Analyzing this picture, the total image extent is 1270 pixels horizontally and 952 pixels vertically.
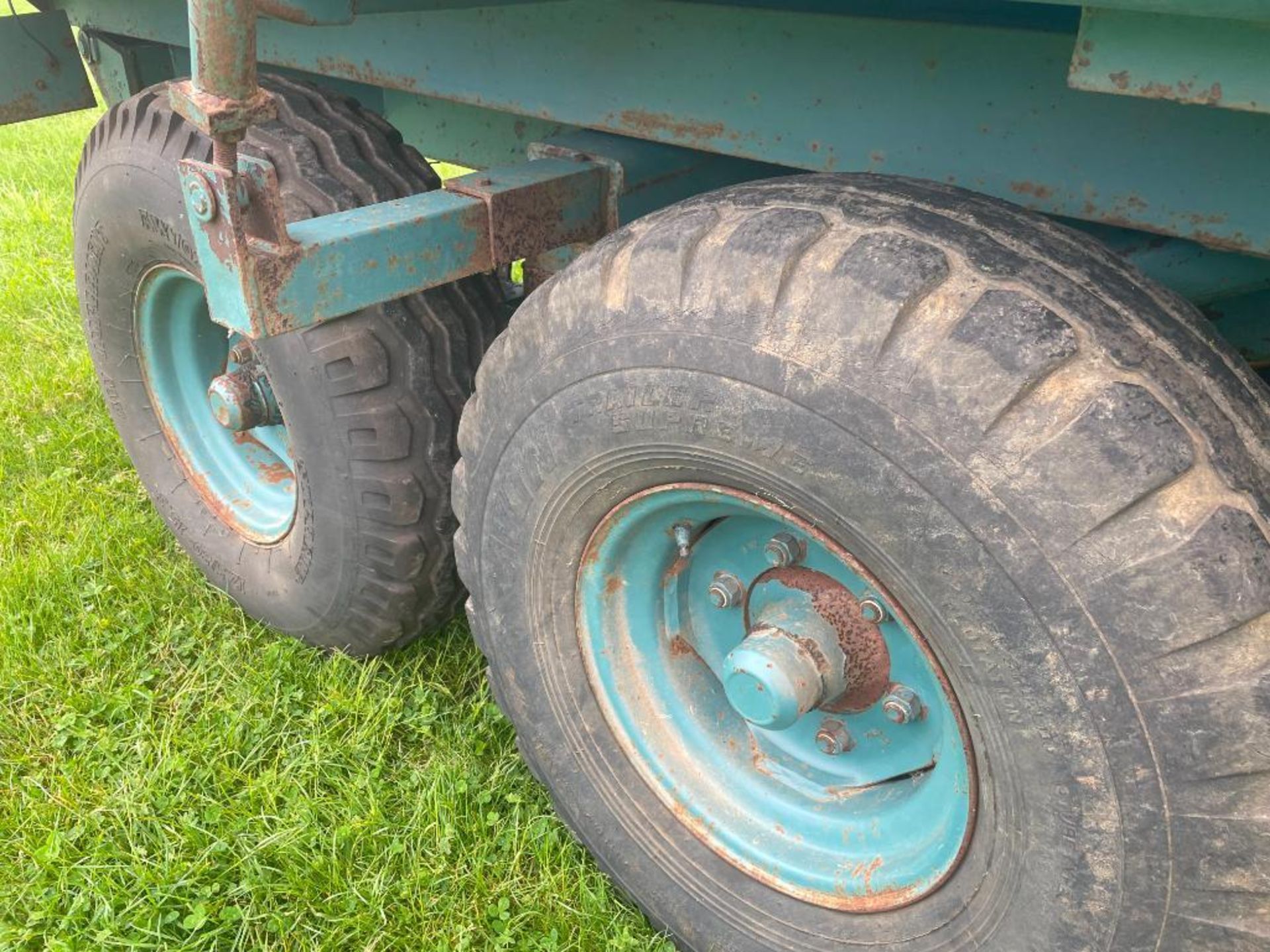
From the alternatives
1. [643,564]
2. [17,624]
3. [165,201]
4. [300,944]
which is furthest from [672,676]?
[17,624]

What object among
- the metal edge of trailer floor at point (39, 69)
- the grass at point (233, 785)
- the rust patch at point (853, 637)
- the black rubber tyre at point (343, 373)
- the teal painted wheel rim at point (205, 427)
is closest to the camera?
the rust patch at point (853, 637)

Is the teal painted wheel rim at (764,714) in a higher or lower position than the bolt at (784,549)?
lower

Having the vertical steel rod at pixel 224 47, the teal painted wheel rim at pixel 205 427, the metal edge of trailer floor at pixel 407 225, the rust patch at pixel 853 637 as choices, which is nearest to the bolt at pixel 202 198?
the metal edge of trailer floor at pixel 407 225

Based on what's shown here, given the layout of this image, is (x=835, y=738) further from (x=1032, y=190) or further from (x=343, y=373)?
(x=343, y=373)

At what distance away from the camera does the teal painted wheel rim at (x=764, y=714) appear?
1.76m

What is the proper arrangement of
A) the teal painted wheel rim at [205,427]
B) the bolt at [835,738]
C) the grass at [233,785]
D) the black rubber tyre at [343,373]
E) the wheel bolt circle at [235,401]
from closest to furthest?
the bolt at [835,738]
the grass at [233,785]
the black rubber tyre at [343,373]
the wheel bolt circle at [235,401]
the teal painted wheel rim at [205,427]

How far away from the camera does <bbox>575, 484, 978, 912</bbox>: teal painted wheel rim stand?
1.76 metres

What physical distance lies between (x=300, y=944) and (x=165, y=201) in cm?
160

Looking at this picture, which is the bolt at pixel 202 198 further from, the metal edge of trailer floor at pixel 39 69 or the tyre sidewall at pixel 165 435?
the metal edge of trailer floor at pixel 39 69

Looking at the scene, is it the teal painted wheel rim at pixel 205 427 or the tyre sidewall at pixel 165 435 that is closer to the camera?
the tyre sidewall at pixel 165 435

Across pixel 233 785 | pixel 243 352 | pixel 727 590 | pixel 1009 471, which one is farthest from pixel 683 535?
pixel 243 352

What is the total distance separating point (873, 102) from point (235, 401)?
5.47 ft

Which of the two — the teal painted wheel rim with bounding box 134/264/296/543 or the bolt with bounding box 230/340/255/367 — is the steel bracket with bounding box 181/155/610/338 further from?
the teal painted wheel rim with bounding box 134/264/296/543

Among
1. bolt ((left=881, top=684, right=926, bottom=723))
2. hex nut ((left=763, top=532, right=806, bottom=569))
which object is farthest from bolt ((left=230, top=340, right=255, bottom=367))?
bolt ((left=881, top=684, right=926, bottom=723))
